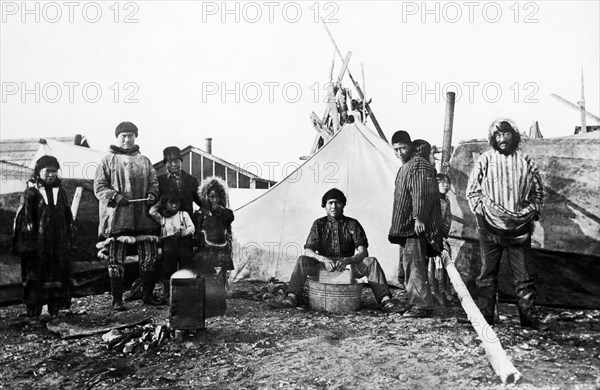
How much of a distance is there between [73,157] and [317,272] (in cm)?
391

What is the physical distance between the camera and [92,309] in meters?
4.61

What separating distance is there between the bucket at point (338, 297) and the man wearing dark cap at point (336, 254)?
0.70 feet

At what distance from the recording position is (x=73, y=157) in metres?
6.66

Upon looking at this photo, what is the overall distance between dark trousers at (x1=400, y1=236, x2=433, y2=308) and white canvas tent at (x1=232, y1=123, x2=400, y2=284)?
4.74 ft

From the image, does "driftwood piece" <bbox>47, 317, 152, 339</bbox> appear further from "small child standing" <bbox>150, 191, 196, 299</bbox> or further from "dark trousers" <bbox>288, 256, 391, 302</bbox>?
"dark trousers" <bbox>288, 256, 391, 302</bbox>

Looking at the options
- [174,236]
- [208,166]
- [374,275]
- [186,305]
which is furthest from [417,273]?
[208,166]

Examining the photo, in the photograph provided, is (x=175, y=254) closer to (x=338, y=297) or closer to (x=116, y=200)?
(x=116, y=200)

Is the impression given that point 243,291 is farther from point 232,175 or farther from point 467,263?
point 232,175

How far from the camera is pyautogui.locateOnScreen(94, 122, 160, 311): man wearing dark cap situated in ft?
14.9

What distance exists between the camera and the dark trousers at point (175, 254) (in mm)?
4969

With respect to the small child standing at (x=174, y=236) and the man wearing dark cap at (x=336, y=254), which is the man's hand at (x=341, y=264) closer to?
the man wearing dark cap at (x=336, y=254)

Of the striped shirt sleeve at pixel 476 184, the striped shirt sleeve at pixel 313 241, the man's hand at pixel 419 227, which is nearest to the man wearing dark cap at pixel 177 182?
the striped shirt sleeve at pixel 313 241

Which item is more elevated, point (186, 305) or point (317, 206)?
point (317, 206)

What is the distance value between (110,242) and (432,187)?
2.81 m
